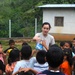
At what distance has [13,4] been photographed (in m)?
37.0

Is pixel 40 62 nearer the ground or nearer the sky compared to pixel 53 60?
nearer the ground

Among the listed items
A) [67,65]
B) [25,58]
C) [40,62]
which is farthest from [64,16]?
[25,58]

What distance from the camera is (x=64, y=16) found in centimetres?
2311

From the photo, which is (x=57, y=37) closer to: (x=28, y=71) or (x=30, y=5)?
(x=30, y=5)

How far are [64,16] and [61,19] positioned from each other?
0.37 m

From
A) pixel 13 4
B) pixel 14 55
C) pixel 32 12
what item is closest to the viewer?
pixel 14 55

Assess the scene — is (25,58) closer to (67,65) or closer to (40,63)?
(40,63)

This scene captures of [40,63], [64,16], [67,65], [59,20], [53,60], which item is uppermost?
[64,16]

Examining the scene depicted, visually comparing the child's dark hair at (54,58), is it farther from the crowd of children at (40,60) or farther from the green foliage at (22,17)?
the green foliage at (22,17)

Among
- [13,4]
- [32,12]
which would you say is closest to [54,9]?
[32,12]

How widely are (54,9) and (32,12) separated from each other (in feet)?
19.0

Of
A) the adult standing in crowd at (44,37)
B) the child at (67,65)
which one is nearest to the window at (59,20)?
the adult standing in crowd at (44,37)

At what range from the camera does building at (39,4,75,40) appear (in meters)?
22.6

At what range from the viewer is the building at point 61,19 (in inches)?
890
